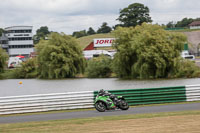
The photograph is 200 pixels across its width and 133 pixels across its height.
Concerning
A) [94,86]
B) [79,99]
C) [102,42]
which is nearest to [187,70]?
[94,86]

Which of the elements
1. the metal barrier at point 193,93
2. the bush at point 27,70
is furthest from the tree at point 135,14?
the metal barrier at point 193,93

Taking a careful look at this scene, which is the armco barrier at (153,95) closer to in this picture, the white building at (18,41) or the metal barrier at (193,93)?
the metal barrier at (193,93)

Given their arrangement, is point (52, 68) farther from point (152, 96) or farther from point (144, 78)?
point (152, 96)

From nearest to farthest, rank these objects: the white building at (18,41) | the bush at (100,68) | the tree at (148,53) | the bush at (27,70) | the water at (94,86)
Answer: the water at (94,86), the tree at (148,53), the bush at (100,68), the bush at (27,70), the white building at (18,41)

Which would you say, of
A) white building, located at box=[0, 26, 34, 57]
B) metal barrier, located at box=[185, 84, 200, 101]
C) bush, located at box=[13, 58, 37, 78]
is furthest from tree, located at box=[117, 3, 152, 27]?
metal barrier, located at box=[185, 84, 200, 101]

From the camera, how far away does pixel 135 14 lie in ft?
433

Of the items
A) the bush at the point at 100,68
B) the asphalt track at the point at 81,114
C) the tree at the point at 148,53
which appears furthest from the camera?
the bush at the point at 100,68

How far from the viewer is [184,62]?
47625 mm

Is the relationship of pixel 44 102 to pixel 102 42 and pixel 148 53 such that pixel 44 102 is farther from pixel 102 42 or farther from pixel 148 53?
pixel 102 42

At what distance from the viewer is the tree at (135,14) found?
131375 mm

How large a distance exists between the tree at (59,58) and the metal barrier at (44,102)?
37.1 m

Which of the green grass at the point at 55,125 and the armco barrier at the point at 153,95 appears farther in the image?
the armco barrier at the point at 153,95

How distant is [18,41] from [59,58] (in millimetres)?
76530

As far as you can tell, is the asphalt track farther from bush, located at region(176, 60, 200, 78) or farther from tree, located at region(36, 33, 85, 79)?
tree, located at region(36, 33, 85, 79)
